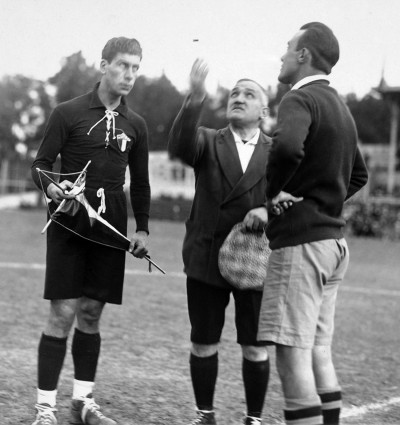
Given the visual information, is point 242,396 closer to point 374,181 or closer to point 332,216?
point 332,216

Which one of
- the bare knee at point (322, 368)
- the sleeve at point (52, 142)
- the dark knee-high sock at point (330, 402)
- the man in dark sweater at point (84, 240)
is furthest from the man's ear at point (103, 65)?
the dark knee-high sock at point (330, 402)

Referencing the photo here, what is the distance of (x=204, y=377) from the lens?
473cm

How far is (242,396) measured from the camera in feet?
18.8

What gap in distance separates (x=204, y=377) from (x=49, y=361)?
881 mm

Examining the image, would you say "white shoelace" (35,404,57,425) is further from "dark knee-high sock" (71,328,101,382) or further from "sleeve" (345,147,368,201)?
"sleeve" (345,147,368,201)

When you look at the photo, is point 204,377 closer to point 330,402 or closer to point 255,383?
point 255,383

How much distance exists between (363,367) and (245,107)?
3.21m

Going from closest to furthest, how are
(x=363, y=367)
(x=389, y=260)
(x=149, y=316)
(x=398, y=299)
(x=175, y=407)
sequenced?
(x=175, y=407) → (x=363, y=367) → (x=149, y=316) → (x=398, y=299) → (x=389, y=260)

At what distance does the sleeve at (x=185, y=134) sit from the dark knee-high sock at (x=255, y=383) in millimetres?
1228

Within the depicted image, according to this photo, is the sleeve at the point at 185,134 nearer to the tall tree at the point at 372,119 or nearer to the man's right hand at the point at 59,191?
the man's right hand at the point at 59,191

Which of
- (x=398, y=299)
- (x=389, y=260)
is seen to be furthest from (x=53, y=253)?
(x=389, y=260)

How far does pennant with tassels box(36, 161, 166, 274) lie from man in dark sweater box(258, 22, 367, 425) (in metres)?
1.07

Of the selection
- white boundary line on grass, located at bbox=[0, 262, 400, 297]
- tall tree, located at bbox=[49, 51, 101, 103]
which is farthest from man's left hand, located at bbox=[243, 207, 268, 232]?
tall tree, located at bbox=[49, 51, 101, 103]

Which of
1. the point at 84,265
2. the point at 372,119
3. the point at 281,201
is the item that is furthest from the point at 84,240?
the point at 372,119
